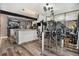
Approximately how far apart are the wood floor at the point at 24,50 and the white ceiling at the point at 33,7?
59cm

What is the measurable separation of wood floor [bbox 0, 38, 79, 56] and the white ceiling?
0.59m

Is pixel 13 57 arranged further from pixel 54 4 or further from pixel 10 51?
pixel 54 4

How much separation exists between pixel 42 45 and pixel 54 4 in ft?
2.85

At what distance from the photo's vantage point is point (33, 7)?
1869mm

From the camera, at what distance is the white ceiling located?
Answer: 1.81 meters

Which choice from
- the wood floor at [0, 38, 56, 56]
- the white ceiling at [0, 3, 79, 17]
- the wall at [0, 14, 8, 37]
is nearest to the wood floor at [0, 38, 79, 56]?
the wood floor at [0, 38, 56, 56]

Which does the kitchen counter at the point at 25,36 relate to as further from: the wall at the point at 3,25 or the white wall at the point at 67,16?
the white wall at the point at 67,16

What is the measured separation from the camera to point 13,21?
184 centimetres

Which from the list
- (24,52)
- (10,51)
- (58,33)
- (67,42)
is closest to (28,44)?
(24,52)

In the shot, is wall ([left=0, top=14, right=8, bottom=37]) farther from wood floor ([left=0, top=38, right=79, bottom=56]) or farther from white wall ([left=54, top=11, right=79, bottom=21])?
white wall ([left=54, top=11, right=79, bottom=21])

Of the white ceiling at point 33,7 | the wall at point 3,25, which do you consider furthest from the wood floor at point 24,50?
the white ceiling at point 33,7

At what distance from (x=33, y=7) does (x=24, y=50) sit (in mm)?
894

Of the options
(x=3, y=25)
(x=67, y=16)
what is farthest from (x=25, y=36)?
(x=67, y=16)

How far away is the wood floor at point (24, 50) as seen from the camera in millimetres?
1870
